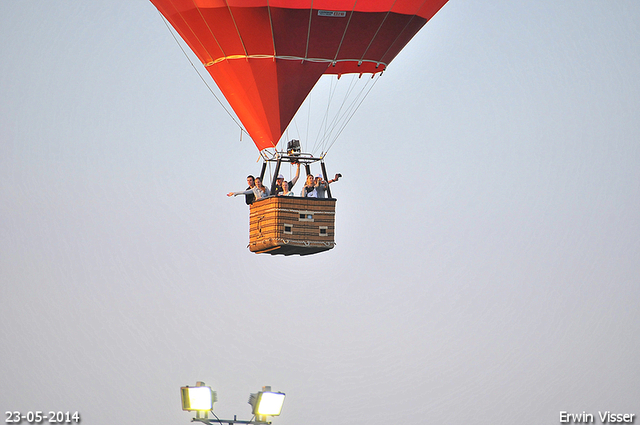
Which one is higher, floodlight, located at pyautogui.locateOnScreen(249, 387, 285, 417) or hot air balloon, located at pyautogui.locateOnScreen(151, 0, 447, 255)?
hot air balloon, located at pyautogui.locateOnScreen(151, 0, 447, 255)

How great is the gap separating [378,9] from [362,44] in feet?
2.39

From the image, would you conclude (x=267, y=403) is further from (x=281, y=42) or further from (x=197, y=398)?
(x=281, y=42)

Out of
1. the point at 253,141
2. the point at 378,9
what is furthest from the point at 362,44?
the point at 253,141

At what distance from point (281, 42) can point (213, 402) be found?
9075 millimetres

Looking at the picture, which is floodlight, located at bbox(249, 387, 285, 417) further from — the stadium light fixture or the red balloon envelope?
the red balloon envelope

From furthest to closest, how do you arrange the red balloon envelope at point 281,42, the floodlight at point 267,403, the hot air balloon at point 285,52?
the red balloon envelope at point 281,42 < the hot air balloon at point 285,52 < the floodlight at point 267,403

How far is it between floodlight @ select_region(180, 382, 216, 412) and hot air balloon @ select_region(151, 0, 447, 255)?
22.7ft

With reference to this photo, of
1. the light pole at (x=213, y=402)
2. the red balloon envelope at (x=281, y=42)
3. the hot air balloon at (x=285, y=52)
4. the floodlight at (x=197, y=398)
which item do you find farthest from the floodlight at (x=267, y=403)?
the red balloon envelope at (x=281, y=42)

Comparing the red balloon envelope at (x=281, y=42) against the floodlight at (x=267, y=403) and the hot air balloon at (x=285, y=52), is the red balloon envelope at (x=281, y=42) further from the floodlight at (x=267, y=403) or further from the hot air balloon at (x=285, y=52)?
the floodlight at (x=267, y=403)

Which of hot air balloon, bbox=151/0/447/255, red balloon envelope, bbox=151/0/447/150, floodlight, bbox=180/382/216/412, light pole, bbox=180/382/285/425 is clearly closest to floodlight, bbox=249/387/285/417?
light pole, bbox=180/382/285/425

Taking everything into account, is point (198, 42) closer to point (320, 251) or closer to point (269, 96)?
point (269, 96)

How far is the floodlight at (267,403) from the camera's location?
12.7 m

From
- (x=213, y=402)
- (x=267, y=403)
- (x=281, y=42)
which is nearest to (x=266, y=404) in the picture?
(x=267, y=403)

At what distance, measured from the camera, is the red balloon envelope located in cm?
2050
